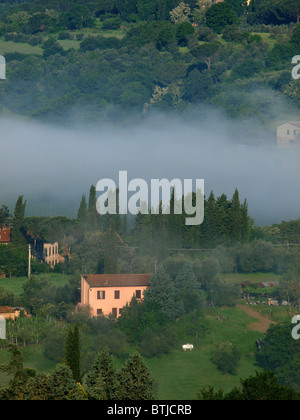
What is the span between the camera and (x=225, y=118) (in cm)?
16025

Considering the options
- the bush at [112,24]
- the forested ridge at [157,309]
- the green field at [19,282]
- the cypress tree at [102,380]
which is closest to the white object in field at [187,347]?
the forested ridge at [157,309]

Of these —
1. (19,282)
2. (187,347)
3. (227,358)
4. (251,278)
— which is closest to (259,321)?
(187,347)

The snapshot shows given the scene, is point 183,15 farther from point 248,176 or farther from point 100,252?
point 100,252

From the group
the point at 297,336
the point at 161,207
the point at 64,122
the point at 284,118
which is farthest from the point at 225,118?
the point at 297,336

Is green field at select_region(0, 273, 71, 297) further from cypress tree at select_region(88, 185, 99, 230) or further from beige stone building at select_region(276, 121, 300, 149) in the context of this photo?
beige stone building at select_region(276, 121, 300, 149)

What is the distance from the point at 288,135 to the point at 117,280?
Answer: 84903 millimetres

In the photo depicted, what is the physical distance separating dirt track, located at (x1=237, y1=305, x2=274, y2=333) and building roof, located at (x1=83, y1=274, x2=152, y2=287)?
16.9ft

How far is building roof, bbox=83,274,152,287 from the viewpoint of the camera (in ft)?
212

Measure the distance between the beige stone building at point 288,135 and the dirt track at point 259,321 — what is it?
81506 mm

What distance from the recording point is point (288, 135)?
485 ft

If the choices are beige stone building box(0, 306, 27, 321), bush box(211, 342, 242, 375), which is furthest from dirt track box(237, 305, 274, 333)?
beige stone building box(0, 306, 27, 321)

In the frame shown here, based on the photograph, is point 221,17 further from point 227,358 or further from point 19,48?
point 227,358

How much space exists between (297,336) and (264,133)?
3659 inches

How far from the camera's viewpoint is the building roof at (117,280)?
64750mm
